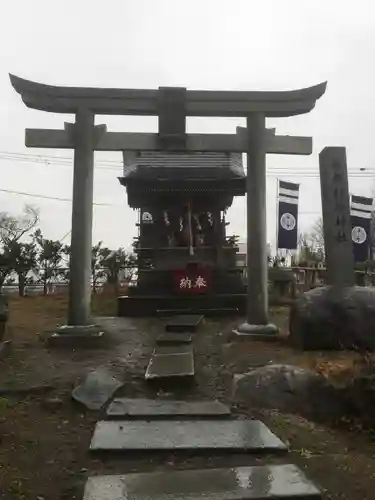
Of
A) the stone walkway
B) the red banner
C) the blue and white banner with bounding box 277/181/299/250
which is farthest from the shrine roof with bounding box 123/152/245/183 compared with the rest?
the stone walkway

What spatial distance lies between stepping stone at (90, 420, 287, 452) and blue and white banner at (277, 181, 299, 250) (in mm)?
12914

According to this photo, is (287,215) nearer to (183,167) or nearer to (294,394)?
(183,167)

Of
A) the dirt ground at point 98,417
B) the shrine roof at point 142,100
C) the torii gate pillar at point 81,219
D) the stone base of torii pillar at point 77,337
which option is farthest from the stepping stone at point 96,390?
the shrine roof at point 142,100

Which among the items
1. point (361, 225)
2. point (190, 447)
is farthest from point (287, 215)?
point (190, 447)

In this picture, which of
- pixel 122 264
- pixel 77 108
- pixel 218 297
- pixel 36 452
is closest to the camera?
pixel 36 452

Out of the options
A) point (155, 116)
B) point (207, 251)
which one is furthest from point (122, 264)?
point (155, 116)

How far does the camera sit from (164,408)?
173 inches

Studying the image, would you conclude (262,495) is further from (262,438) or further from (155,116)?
(155,116)

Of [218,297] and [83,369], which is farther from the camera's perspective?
[218,297]

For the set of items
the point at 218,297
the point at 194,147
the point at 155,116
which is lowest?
the point at 218,297

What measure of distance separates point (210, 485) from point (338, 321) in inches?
171

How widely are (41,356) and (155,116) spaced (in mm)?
4907

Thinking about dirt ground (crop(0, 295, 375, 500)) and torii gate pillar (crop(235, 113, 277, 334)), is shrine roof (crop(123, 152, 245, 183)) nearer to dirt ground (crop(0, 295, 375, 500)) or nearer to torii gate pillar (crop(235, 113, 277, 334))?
torii gate pillar (crop(235, 113, 277, 334))

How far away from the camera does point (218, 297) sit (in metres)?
12.9
